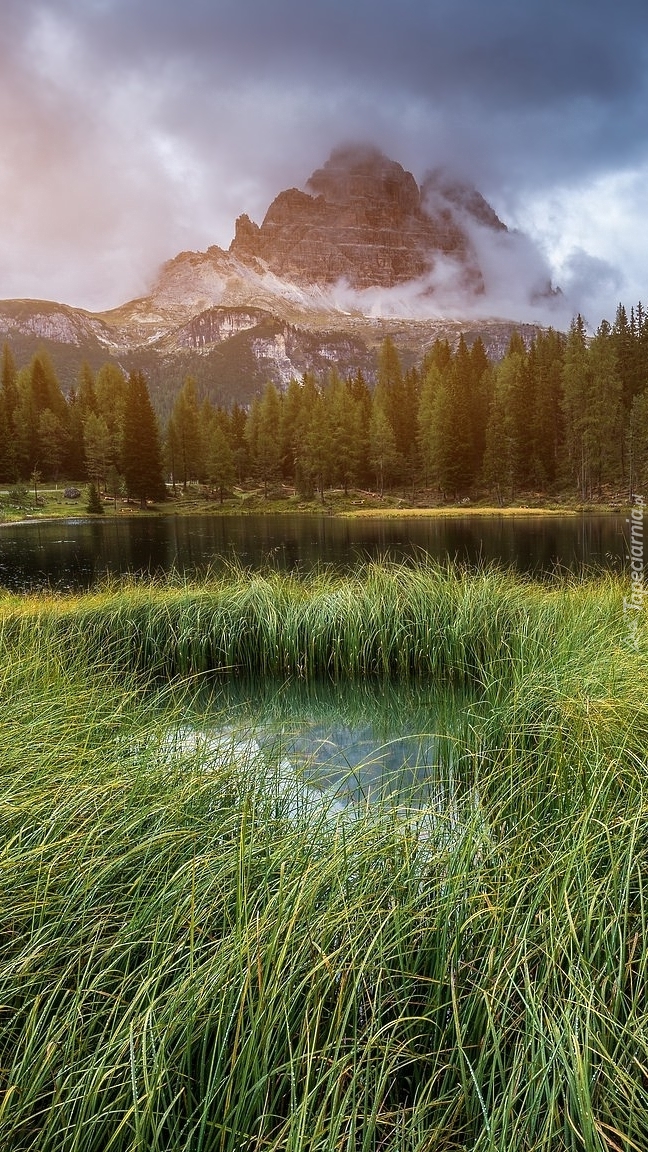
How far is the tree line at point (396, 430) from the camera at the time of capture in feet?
161

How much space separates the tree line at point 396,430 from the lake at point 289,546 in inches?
455

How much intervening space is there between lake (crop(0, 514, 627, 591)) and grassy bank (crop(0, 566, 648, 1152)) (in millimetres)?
9588

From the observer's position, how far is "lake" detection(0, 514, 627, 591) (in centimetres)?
1955

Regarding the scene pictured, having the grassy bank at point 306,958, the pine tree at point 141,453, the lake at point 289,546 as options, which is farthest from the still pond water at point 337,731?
the pine tree at point 141,453

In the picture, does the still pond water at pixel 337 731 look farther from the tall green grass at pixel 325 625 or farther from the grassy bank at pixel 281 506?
the grassy bank at pixel 281 506

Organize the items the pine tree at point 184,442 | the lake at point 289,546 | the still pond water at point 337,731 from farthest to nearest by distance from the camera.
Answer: the pine tree at point 184,442 → the lake at point 289,546 → the still pond water at point 337,731

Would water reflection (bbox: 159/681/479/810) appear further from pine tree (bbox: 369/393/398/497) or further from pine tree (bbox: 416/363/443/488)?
pine tree (bbox: 369/393/398/497)

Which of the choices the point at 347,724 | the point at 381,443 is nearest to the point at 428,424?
the point at 381,443

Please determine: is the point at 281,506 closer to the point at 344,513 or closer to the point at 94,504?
the point at 344,513

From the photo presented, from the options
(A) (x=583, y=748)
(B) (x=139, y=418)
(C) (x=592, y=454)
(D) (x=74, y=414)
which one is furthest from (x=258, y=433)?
(A) (x=583, y=748)

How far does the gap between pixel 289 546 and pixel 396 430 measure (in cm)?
3600

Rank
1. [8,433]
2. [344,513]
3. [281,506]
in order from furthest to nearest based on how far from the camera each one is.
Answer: [281,506] → [8,433] → [344,513]

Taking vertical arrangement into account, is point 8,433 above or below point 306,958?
above

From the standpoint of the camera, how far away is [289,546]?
27234 millimetres
